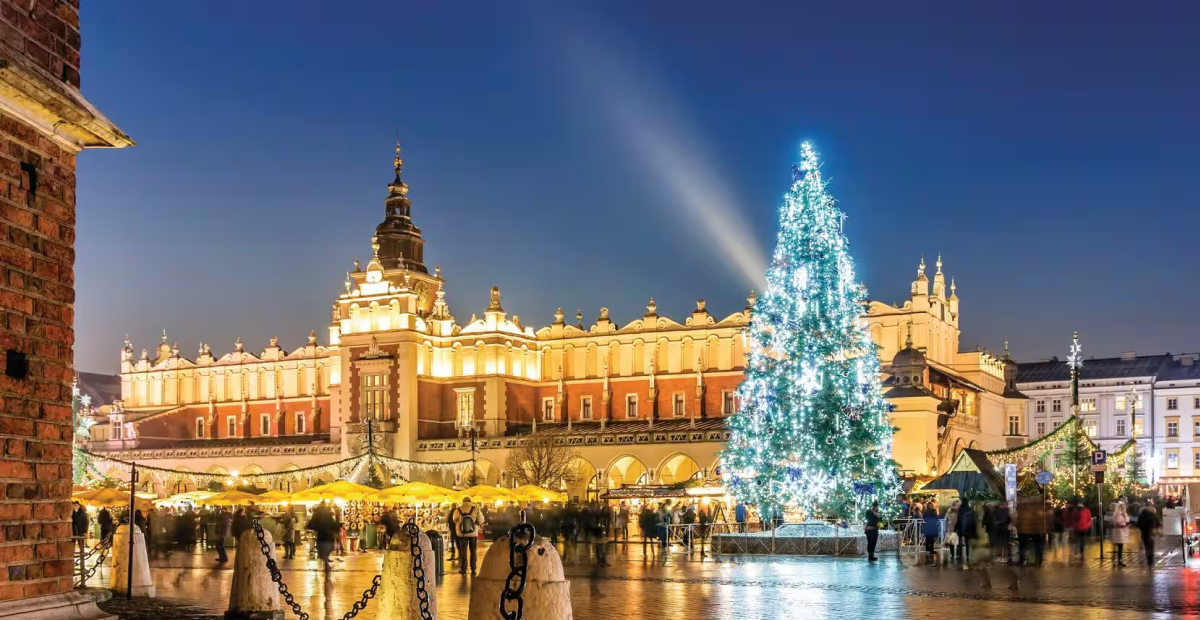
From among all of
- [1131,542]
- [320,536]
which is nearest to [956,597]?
[320,536]

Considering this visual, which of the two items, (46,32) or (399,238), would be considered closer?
(46,32)

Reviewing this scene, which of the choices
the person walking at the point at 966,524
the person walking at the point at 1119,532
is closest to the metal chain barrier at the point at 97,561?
the person walking at the point at 966,524

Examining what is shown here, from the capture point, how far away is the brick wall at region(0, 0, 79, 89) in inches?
321

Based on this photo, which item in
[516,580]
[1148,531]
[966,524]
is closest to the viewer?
[516,580]

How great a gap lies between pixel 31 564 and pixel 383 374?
64.3m

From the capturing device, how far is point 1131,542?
38.2 metres

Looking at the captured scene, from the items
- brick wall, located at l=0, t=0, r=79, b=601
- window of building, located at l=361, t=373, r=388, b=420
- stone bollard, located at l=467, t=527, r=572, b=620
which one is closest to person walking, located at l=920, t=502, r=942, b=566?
brick wall, located at l=0, t=0, r=79, b=601

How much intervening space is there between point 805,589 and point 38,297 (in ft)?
46.4

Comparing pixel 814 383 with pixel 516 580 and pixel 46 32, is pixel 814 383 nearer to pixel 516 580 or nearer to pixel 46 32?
pixel 46 32

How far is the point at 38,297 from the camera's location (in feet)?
26.8

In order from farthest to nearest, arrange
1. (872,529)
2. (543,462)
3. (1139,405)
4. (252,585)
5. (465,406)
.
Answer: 1. (1139,405)
2. (465,406)
3. (543,462)
4. (872,529)
5. (252,585)

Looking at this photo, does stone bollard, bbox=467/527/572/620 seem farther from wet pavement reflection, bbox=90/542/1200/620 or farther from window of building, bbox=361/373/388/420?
window of building, bbox=361/373/388/420

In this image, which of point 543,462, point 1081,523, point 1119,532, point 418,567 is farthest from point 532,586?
point 543,462

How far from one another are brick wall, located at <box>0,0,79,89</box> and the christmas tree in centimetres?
2473
